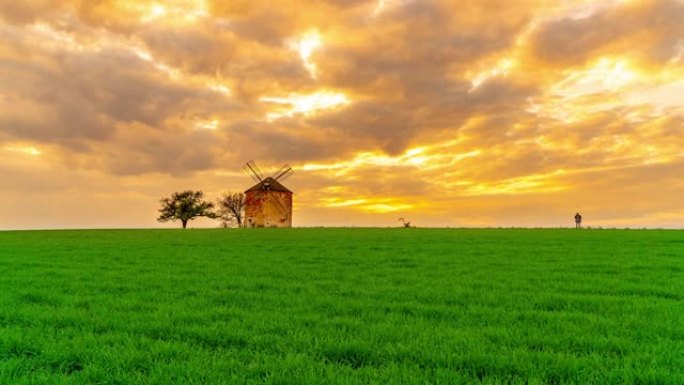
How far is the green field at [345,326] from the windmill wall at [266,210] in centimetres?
7420

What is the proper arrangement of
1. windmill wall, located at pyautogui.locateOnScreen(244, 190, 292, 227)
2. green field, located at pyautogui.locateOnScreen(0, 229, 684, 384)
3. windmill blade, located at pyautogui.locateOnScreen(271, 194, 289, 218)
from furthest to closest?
windmill blade, located at pyautogui.locateOnScreen(271, 194, 289, 218)
windmill wall, located at pyautogui.locateOnScreen(244, 190, 292, 227)
green field, located at pyautogui.locateOnScreen(0, 229, 684, 384)

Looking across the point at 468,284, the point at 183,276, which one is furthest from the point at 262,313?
the point at 183,276

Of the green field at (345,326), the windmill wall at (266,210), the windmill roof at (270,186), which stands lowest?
the green field at (345,326)

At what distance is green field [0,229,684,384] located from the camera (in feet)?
21.7

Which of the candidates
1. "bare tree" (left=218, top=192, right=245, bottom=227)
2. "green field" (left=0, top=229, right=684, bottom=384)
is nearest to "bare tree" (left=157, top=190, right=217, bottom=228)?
"bare tree" (left=218, top=192, right=245, bottom=227)

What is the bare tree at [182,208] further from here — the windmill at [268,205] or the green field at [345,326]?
the green field at [345,326]

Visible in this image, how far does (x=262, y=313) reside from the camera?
1032 centimetres

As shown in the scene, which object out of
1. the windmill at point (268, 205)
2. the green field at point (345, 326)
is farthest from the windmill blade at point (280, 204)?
the green field at point (345, 326)

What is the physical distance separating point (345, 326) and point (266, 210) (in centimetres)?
8559

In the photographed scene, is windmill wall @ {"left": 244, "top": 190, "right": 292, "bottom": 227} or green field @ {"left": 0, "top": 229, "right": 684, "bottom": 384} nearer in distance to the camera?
green field @ {"left": 0, "top": 229, "right": 684, "bottom": 384}

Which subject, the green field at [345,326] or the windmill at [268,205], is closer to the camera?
the green field at [345,326]

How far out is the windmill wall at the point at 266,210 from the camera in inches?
3656

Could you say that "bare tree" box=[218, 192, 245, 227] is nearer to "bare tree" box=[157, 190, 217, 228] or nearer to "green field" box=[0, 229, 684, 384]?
"bare tree" box=[157, 190, 217, 228]

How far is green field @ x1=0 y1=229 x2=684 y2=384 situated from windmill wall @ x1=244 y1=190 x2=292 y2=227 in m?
74.2
